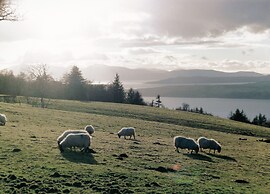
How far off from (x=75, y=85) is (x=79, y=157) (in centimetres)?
9904

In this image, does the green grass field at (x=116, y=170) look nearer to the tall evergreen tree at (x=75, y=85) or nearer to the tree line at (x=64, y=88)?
the tree line at (x=64, y=88)

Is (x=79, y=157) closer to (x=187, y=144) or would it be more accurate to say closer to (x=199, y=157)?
(x=199, y=157)

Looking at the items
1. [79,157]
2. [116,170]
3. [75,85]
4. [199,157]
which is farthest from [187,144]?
[75,85]

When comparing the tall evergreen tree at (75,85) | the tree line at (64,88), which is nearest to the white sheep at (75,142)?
the tree line at (64,88)

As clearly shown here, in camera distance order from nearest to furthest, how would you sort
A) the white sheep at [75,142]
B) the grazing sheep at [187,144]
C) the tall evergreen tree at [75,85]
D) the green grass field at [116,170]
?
the green grass field at [116,170], the white sheep at [75,142], the grazing sheep at [187,144], the tall evergreen tree at [75,85]

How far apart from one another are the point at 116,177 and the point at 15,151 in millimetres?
7774

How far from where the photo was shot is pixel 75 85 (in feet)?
395

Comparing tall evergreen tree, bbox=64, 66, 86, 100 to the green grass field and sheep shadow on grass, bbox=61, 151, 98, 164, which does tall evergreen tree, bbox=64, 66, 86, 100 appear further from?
sheep shadow on grass, bbox=61, 151, 98, 164

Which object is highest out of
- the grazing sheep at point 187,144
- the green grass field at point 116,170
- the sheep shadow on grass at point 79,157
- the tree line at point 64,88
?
the tree line at point 64,88

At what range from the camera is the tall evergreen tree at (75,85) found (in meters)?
119

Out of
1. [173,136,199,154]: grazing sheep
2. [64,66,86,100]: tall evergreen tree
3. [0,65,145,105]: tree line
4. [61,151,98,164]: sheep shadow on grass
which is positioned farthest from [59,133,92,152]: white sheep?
[64,66,86,100]: tall evergreen tree

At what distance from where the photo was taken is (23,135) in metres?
29.5

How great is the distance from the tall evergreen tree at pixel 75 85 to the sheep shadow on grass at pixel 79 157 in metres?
95.6

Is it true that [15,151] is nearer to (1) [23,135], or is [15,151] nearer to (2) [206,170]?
(1) [23,135]
